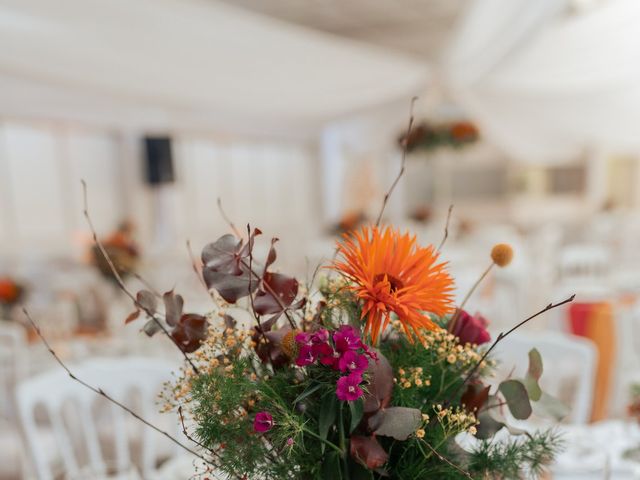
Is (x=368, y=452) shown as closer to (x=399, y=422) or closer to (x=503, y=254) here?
(x=399, y=422)

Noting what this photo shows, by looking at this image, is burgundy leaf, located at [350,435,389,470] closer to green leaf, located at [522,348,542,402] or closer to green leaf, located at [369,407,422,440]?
green leaf, located at [369,407,422,440]

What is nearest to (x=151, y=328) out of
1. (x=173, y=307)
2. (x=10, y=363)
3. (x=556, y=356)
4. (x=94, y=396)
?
(x=173, y=307)

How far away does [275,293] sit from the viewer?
2.28 feet

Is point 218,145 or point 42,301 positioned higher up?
point 218,145

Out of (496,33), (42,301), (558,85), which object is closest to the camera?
(496,33)

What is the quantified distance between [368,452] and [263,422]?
131mm

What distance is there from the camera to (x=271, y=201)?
7.76 m

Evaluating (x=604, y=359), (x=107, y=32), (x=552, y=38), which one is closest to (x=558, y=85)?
(x=552, y=38)

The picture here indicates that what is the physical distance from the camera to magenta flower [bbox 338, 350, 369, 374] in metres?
0.58

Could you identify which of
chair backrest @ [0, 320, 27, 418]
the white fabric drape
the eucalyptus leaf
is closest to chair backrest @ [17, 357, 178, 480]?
chair backrest @ [0, 320, 27, 418]

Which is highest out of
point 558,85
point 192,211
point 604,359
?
point 558,85

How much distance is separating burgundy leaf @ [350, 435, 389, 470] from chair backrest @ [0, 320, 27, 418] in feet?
6.03

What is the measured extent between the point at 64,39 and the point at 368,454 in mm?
1860

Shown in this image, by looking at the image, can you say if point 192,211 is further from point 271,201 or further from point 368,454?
point 368,454
